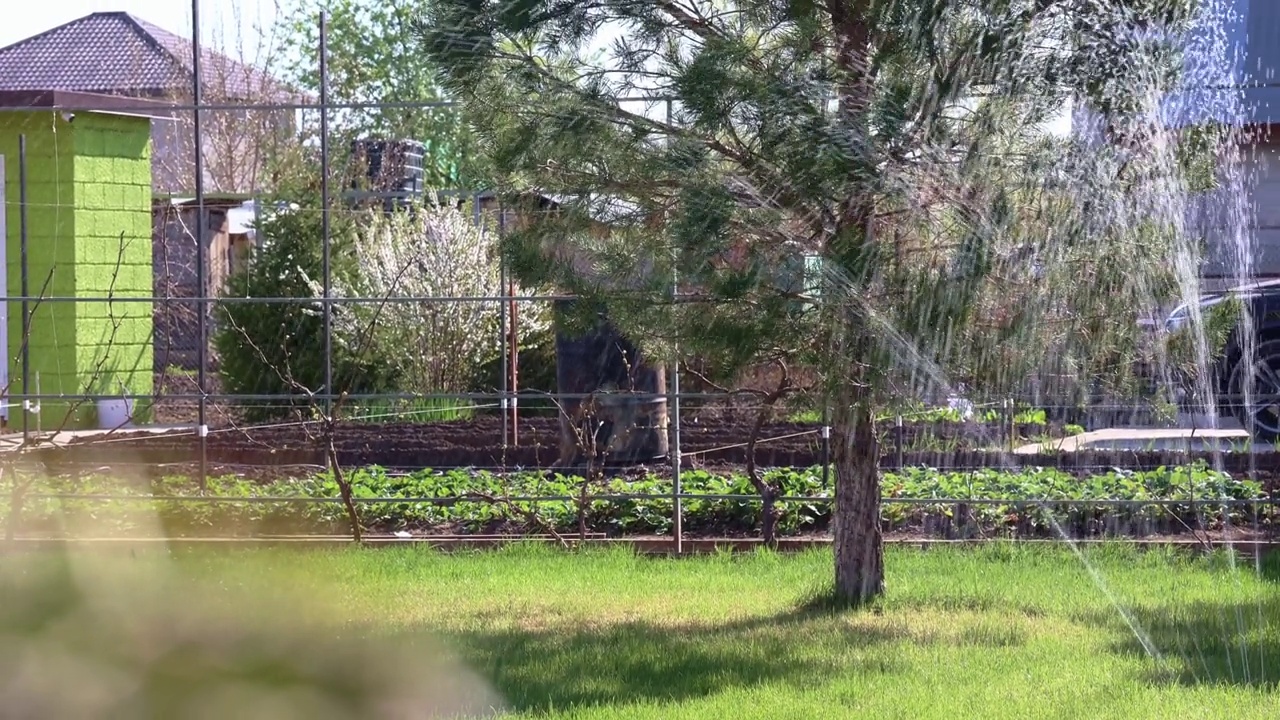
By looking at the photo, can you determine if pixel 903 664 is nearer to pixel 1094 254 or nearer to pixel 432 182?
pixel 1094 254

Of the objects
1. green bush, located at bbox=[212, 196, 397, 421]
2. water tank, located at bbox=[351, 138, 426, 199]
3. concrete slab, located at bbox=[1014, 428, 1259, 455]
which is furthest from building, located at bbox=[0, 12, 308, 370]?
concrete slab, located at bbox=[1014, 428, 1259, 455]

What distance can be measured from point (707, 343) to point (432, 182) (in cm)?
2061

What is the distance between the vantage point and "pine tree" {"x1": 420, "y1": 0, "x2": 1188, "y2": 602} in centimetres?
529

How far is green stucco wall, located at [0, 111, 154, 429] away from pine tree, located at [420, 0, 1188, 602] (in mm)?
8404

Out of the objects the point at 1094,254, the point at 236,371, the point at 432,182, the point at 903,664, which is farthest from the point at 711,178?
the point at 432,182

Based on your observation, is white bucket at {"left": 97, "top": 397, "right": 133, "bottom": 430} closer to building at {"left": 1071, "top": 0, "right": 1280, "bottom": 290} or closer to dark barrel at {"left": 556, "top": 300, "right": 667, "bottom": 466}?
dark barrel at {"left": 556, "top": 300, "right": 667, "bottom": 466}

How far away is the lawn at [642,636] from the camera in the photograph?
4602mm

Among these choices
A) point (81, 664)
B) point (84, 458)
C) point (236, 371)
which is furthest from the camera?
point (236, 371)

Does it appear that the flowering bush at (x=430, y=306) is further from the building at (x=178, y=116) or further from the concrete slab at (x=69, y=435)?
the concrete slab at (x=69, y=435)

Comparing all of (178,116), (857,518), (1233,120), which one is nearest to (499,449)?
(857,518)

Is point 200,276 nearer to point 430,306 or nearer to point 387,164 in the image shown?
point 430,306

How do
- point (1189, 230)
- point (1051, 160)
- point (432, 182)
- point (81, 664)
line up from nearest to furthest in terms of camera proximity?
1. point (81, 664)
2. point (1051, 160)
3. point (1189, 230)
4. point (432, 182)

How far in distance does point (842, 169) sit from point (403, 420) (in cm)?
917

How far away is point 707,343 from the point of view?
5.55m
